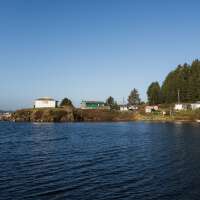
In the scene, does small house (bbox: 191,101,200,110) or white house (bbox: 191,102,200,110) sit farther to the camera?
white house (bbox: 191,102,200,110)

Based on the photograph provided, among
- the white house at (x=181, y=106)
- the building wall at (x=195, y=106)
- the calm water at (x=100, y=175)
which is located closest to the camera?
the calm water at (x=100, y=175)

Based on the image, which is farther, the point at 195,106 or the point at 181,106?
the point at 181,106

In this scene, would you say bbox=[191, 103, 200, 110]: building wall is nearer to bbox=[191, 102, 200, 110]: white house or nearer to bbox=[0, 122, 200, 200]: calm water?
bbox=[191, 102, 200, 110]: white house

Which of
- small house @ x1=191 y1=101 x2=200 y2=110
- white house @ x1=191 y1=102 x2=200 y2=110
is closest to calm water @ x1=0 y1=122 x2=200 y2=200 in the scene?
small house @ x1=191 y1=101 x2=200 y2=110

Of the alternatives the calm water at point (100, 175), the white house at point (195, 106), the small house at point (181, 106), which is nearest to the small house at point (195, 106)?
the white house at point (195, 106)

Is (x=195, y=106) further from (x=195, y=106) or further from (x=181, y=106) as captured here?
(x=181, y=106)

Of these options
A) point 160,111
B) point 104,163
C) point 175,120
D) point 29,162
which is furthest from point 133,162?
point 160,111

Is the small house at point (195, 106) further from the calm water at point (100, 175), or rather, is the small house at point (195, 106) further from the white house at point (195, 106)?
the calm water at point (100, 175)

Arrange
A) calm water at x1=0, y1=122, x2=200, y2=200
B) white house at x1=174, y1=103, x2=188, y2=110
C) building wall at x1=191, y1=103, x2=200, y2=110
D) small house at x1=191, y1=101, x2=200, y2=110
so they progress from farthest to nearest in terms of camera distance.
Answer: white house at x1=174, y1=103, x2=188, y2=110
building wall at x1=191, y1=103, x2=200, y2=110
small house at x1=191, y1=101, x2=200, y2=110
calm water at x1=0, y1=122, x2=200, y2=200

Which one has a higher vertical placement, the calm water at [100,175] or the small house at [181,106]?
the small house at [181,106]

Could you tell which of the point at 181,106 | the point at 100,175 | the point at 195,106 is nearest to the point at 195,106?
the point at 195,106

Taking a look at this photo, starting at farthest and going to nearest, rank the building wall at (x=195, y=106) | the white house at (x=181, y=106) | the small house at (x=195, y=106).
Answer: the white house at (x=181, y=106) < the building wall at (x=195, y=106) < the small house at (x=195, y=106)

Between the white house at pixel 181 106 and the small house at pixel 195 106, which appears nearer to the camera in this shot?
the small house at pixel 195 106

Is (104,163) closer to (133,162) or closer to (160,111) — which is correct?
(133,162)
